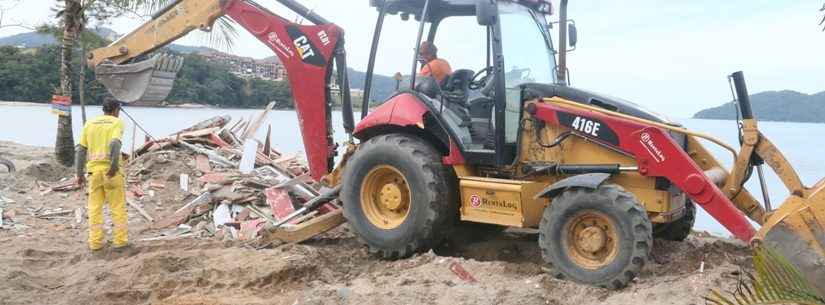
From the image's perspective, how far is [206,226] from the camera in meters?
8.86

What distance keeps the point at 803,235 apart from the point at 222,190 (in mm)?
6664

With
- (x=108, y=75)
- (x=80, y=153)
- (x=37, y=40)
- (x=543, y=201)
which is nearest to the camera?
(x=543, y=201)

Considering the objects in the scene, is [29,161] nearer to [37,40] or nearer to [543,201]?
[37,40]

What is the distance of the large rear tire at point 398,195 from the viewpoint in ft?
22.1

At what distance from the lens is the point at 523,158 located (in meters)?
6.65

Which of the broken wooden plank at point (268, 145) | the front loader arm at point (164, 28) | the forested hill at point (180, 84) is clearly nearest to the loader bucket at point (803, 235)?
the front loader arm at point (164, 28)

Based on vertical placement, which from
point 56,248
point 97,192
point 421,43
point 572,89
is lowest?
point 56,248

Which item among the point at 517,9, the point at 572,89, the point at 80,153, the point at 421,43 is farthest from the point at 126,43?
the point at 572,89

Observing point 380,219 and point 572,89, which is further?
point 380,219

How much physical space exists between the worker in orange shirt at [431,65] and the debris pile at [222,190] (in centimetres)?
175

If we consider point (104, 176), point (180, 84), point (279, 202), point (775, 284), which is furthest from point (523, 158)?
point (180, 84)

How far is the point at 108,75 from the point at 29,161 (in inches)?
227

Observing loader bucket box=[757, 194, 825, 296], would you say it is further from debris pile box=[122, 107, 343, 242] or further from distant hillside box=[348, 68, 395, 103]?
debris pile box=[122, 107, 343, 242]

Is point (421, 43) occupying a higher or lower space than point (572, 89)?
higher
